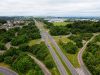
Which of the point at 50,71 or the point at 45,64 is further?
the point at 45,64

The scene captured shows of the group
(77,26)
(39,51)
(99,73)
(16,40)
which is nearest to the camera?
(99,73)

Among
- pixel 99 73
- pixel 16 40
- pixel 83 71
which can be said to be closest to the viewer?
pixel 99 73

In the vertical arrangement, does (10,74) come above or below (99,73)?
below

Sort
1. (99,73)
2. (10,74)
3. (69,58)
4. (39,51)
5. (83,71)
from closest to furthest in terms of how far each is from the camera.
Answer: (99,73), (83,71), (10,74), (69,58), (39,51)

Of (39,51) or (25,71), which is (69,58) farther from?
(25,71)

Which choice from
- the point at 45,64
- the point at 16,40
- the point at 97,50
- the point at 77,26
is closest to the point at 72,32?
the point at 77,26

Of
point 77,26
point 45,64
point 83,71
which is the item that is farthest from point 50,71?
point 77,26

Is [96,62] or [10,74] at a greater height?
[96,62]

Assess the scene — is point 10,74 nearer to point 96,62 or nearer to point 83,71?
point 83,71

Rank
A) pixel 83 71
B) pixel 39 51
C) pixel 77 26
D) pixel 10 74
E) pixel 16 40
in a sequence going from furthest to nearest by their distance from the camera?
pixel 77 26, pixel 16 40, pixel 39 51, pixel 10 74, pixel 83 71
